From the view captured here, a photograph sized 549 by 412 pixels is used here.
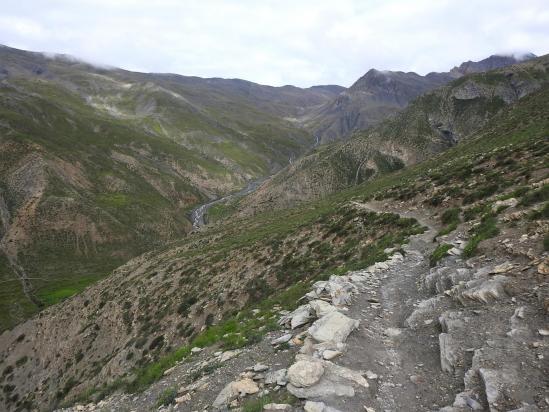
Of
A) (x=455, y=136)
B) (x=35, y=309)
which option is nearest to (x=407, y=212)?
(x=35, y=309)

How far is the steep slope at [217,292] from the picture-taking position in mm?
22672

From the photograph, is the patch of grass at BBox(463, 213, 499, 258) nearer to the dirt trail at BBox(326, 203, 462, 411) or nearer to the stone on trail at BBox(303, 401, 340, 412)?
the dirt trail at BBox(326, 203, 462, 411)

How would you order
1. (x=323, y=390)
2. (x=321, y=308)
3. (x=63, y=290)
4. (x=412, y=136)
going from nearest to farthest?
(x=323, y=390) < (x=321, y=308) < (x=63, y=290) < (x=412, y=136)

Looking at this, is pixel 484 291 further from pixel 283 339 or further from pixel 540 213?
pixel 283 339

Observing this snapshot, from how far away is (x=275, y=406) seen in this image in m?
10.4

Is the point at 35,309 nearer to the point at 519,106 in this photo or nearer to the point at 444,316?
the point at 444,316

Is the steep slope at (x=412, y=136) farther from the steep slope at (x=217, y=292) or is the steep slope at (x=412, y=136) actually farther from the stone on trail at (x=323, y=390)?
the stone on trail at (x=323, y=390)

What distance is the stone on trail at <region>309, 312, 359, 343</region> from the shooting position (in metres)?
13.4

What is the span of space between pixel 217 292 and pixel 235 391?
1052 inches

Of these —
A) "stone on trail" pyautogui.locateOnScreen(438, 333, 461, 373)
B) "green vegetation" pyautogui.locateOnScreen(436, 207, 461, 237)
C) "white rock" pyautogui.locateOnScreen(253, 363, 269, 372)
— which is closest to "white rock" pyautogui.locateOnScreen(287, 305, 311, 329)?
"white rock" pyautogui.locateOnScreen(253, 363, 269, 372)

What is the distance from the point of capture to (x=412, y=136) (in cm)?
13188

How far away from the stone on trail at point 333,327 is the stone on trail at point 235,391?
293cm

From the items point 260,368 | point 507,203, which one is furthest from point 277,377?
point 507,203

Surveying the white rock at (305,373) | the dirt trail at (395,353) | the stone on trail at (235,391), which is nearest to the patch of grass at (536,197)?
the dirt trail at (395,353)
